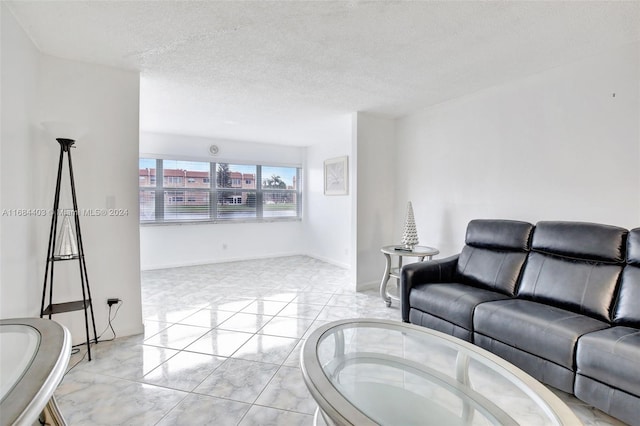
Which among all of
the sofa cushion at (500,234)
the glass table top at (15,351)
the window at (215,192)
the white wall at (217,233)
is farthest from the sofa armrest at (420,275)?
the window at (215,192)

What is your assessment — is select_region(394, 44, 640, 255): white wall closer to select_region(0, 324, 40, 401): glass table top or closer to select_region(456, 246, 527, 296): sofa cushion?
select_region(456, 246, 527, 296): sofa cushion

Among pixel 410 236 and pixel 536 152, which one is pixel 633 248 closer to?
pixel 536 152

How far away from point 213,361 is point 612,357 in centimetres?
240

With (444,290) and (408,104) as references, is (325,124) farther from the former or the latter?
(444,290)

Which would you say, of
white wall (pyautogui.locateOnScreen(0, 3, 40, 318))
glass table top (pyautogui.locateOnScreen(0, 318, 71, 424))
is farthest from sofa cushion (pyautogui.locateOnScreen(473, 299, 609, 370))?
white wall (pyautogui.locateOnScreen(0, 3, 40, 318))

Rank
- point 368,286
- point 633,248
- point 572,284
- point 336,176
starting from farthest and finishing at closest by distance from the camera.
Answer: point 336,176
point 368,286
point 572,284
point 633,248

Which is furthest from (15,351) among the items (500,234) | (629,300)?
(500,234)

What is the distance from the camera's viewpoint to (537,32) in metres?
2.09

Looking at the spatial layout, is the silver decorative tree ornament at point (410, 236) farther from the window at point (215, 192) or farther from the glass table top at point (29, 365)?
the window at point (215, 192)

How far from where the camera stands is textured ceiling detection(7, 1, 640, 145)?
6.02ft

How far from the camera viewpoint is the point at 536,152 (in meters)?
2.79

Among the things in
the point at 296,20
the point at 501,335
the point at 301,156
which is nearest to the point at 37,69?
the point at 296,20

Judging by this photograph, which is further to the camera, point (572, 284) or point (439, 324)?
point (439, 324)

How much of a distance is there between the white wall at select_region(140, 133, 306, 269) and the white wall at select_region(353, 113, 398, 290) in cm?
268
